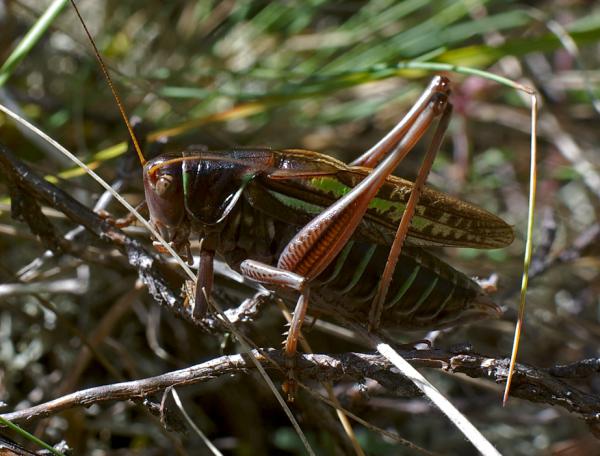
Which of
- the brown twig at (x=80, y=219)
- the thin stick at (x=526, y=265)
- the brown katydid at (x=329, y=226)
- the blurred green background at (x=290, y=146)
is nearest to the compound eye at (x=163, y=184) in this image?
the brown katydid at (x=329, y=226)

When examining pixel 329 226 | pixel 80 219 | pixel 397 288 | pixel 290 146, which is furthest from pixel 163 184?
pixel 290 146

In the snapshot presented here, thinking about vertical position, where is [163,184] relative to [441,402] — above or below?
above

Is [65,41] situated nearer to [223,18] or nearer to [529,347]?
[223,18]

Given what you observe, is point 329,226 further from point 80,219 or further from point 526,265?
point 80,219

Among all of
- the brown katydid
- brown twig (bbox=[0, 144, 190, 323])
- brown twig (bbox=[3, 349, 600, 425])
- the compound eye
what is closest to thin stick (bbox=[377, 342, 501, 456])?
brown twig (bbox=[3, 349, 600, 425])

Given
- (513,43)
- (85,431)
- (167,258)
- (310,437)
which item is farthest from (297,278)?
(513,43)

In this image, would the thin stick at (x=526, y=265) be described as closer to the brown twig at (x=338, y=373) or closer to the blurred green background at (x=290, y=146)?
the brown twig at (x=338, y=373)

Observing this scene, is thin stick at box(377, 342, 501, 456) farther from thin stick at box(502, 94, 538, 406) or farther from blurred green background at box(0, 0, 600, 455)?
blurred green background at box(0, 0, 600, 455)

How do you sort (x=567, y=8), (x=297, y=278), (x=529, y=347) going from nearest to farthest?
(x=297, y=278)
(x=529, y=347)
(x=567, y=8)

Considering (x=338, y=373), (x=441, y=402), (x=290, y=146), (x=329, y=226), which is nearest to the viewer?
(x=441, y=402)
